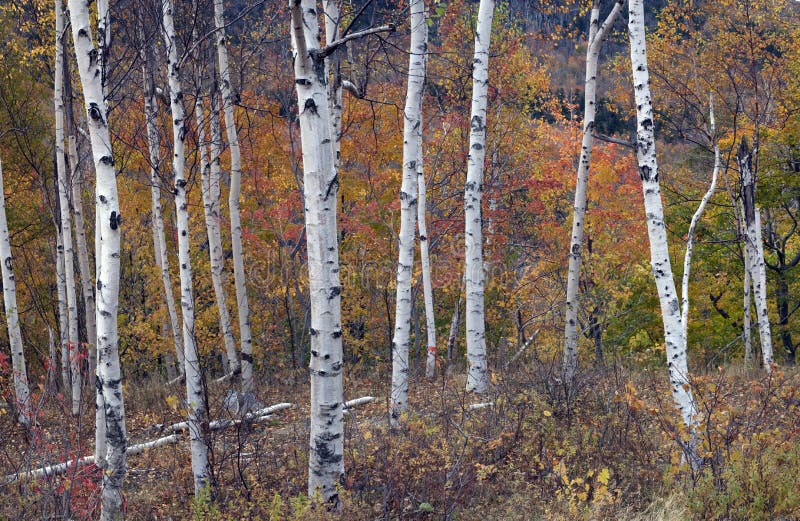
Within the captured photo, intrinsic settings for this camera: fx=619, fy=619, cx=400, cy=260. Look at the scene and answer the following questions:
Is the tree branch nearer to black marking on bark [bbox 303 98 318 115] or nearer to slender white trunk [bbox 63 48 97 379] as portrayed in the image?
black marking on bark [bbox 303 98 318 115]

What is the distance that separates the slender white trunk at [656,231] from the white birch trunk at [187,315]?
402 centimetres

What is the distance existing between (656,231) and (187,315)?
429cm

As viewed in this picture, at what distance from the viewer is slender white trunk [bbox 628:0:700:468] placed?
5418 millimetres

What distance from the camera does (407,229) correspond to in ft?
23.0

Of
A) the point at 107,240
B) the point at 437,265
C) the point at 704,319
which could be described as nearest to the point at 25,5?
the point at 107,240

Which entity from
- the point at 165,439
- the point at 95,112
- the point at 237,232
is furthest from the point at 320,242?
the point at 237,232

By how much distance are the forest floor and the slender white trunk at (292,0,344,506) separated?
55cm

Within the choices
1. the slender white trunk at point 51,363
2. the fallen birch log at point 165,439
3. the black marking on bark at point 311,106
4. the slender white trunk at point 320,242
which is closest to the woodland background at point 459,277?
the fallen birch log at point 165,439

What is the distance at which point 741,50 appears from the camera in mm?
11945

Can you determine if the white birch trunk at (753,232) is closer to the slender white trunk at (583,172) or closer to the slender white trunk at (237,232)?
the slender white trunk at (583,172)

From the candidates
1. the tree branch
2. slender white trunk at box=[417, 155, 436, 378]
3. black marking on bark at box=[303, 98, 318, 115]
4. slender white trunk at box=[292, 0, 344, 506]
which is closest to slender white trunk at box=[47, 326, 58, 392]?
slender white trunk at box=[292, 0, 344, 506]

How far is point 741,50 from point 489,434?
992cm

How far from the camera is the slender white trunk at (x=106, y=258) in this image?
4.80m

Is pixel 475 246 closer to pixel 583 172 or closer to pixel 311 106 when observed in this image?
pixel 583 172
